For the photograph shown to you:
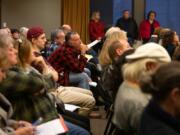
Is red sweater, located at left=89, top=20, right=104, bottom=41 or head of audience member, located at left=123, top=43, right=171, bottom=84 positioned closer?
head of audience member, located at left=123, top=43, right=171, bottom=84

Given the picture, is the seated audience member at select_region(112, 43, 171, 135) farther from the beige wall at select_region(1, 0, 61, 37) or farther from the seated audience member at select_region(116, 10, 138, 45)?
the beige wall at select_region(1, 0, 61, 37)

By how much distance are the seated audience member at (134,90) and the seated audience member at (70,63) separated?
8.55 ft

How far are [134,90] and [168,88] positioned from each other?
2.94 ft

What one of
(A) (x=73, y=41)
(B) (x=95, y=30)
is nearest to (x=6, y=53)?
(A) (x=73, y=41)

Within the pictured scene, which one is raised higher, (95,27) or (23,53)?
(23,53)

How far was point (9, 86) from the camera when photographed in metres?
3.03

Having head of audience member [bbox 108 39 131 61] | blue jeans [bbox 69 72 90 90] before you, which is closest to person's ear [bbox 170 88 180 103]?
head of audience member [bbox 108 39 131 61]

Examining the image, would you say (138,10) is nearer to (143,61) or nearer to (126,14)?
(126,14)

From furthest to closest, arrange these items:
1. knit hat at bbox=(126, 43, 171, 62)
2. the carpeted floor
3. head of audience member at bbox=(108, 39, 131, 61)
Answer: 1. the carpeted floor
2. head of audience member at bbox=(108, 39, 131, 61)
3. knit hat at bbox=(126, 43, 171, 62)

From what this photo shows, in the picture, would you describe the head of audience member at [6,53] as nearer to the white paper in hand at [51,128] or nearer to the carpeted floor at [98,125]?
the white paper in hand at [51,128]

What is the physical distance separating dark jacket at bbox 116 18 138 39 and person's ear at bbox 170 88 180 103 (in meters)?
10.6

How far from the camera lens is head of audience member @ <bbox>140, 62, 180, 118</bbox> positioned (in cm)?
174

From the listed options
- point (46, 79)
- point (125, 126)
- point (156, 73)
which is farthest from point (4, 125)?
point (156, 73)

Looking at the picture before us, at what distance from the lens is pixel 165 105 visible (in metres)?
1.78
